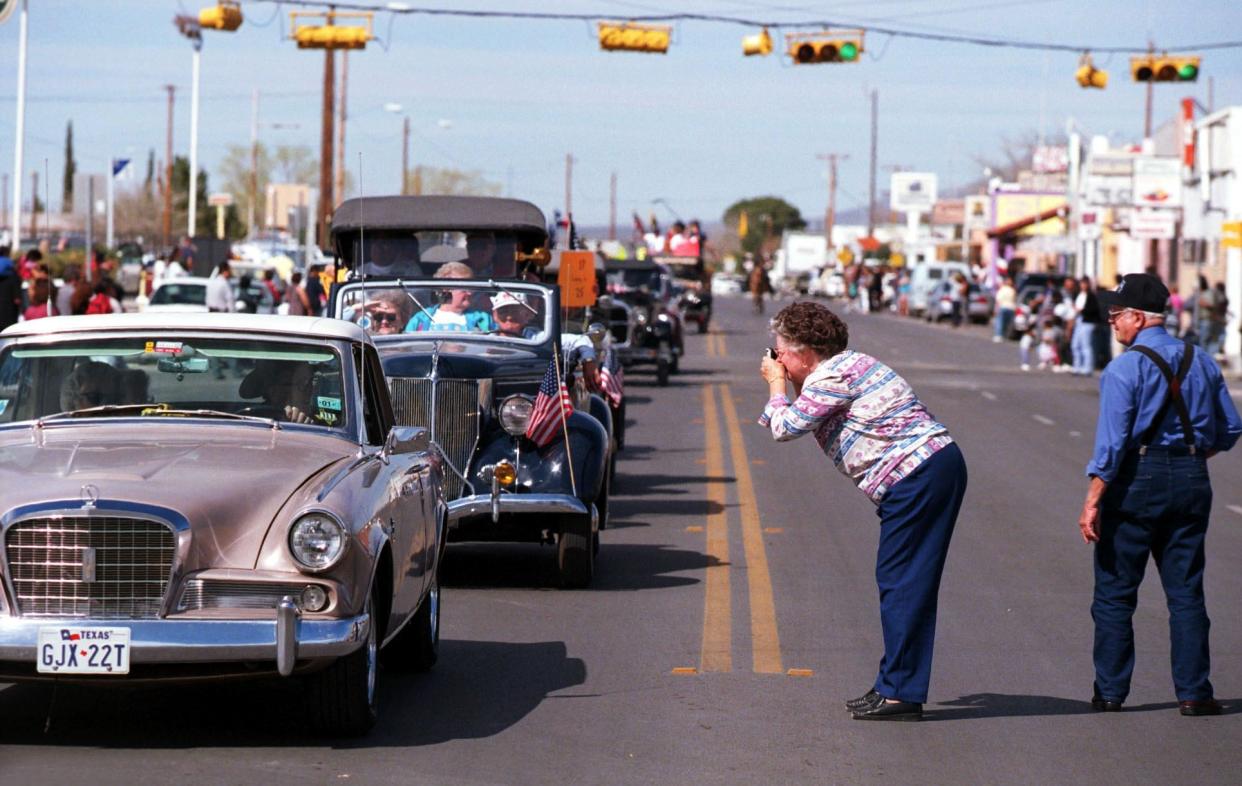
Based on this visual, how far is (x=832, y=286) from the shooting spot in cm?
11019

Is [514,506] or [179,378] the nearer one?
[179,378]

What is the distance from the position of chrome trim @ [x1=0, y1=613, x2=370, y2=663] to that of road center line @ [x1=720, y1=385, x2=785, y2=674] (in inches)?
120

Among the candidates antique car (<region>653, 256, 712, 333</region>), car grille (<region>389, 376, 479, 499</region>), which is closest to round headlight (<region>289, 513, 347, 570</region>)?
car grille (<region>389, 376, 479, 499</region>)

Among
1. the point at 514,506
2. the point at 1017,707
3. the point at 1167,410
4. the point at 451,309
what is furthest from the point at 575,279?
the point at 1167,410

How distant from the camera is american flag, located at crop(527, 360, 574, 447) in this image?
11.5m

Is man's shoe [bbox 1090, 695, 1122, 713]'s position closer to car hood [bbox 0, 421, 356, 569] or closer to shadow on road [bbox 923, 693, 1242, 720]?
shadow on road [bbox 923, 693, 1242, 720]

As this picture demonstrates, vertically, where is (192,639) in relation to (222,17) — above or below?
below

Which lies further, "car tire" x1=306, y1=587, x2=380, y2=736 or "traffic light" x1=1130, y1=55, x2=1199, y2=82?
"traffic light" x1=1130, y1=55, x2=1199, y2=82

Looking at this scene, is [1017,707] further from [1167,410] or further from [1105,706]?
[1167,410]

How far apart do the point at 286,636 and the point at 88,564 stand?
2.33 feet

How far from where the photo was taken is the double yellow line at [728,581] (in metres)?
9.44

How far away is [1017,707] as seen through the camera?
27.3ft

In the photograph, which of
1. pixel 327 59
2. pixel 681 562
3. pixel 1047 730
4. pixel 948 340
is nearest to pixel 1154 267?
pixel 948 340

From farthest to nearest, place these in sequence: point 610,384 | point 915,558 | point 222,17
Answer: point 222,17 → point 610,384 → point 915,558
